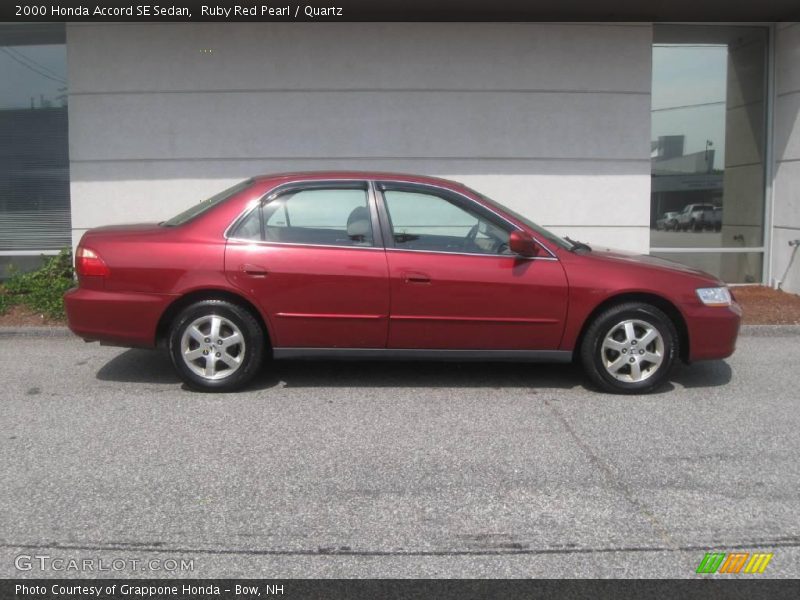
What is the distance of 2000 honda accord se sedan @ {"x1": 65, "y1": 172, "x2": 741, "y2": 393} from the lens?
611 centimetres

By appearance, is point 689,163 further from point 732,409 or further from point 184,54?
point 184,54

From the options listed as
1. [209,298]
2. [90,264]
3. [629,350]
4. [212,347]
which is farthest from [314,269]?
[629,350]

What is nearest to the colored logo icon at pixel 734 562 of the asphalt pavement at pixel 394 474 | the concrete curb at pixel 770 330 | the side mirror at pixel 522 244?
the asphalt pavement at pixel 394 474

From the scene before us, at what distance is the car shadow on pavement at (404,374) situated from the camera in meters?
6.62

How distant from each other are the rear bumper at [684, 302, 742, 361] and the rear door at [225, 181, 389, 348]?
229 centimetres

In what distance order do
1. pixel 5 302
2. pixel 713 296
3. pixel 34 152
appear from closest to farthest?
pixel 713 296, pixel 5 302, pixel 34 152

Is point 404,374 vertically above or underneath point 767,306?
underneath

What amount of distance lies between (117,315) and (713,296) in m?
4.43

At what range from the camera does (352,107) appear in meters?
9.87

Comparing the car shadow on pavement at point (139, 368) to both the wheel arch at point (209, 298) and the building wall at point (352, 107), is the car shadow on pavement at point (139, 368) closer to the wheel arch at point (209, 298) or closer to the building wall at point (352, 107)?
the wheel arch at point (209, 298)

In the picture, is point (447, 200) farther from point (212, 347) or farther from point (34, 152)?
point (34, 152)

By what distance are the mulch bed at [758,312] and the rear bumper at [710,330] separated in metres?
2.84

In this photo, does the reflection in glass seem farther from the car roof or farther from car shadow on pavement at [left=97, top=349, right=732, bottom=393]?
the car roof

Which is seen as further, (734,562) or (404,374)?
(404,374)
